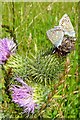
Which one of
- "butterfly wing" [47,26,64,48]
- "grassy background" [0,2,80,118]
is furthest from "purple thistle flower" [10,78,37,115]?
"butterfly wing" [47,26,64,48]

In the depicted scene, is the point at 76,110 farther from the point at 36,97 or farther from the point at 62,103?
the point at 36,97

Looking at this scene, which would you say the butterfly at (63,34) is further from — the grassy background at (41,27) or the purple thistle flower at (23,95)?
the purple thistle flower at (23,95)

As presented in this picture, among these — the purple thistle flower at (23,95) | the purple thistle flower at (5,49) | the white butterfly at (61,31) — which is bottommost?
the purple thistle flower at (23,95)

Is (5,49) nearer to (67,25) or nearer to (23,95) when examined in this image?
(23,95)

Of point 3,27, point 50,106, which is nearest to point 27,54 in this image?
point 3,27

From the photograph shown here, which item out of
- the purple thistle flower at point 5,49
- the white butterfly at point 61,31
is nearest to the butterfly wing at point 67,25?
the white butterfly at point 61,31

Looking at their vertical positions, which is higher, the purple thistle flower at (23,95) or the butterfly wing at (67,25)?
the butterfly wing at (67,25)

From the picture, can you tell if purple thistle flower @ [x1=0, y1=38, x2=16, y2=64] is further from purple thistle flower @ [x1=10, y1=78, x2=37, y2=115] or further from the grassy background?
purple thistle flower @ [x1=10, y1=78, x2=37, y2=115]

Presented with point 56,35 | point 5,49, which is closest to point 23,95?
point 5,49
